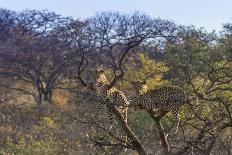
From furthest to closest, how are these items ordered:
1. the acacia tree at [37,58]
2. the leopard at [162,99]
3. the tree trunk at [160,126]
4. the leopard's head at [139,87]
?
1. the acacia tree at [37,58]
2. the leopard's head at [139,87]
3. the leopard at [162,99]
4. the tree trunk at [160,126]

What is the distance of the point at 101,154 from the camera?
58.3 ft

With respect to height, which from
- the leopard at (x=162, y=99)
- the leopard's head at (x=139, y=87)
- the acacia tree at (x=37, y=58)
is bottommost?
the leopard at (x=162, y=99)

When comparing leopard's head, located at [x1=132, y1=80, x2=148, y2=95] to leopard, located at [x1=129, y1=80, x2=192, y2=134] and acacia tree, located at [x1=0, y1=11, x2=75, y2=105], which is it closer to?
leopard, located at [x1=129, y1=80, x2=192, y2=134]

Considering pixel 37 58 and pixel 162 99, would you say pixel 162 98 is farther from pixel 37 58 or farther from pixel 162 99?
pixel 37 58

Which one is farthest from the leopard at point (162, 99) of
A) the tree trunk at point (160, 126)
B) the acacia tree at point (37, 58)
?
the acacia tree at point (37, 58)

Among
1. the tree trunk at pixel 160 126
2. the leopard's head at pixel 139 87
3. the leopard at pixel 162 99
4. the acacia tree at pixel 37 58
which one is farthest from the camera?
the acacia tree at pixel 37 58

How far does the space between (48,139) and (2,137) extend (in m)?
2.40

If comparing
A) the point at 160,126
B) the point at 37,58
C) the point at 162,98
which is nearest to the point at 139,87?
the point at 162,98

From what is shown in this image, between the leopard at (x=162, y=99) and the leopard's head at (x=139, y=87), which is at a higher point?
the leopard's head at (x=139, y=87)

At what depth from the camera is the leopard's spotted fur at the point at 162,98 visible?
9.15 metres

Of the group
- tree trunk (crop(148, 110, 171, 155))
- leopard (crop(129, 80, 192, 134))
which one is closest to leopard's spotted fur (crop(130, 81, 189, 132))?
leopard (crop(129, 80, 192, 134))

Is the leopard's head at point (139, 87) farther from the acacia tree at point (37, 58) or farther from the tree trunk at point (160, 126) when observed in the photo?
the acacia tree at point (37, 58)

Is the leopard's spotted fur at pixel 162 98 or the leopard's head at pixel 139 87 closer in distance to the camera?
the leopard's spotted fur at pixel 162 98

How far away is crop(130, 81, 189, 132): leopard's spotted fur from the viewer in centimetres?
915
